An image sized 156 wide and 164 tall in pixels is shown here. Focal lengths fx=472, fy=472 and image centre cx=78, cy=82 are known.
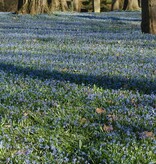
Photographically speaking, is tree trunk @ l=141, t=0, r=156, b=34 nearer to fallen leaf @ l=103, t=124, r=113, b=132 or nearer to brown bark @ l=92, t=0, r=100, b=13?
fallen leaf @ l=103, t=124, r=113, b=132

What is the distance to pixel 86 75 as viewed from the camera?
7.10m

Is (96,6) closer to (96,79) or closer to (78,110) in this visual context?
(96,79)

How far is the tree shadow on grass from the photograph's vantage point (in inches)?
245

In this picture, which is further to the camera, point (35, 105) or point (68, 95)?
point (68, 95)

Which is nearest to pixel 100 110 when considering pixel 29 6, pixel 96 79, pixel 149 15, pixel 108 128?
pixel 108 128

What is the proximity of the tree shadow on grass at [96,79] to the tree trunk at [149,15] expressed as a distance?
29.5ft

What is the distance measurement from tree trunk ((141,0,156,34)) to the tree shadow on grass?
29.5 ft

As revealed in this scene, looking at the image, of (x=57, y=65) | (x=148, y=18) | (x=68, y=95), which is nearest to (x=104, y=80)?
(x=68, y=95)

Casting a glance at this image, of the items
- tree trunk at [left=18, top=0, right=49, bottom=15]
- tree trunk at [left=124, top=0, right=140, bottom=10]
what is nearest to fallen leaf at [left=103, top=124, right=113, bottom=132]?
tree trunk at [left=18, top=0, right=49, bottom=15]

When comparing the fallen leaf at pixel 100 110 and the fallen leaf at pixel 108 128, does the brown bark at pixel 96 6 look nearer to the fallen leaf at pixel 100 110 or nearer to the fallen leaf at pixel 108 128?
the fallen leaf at pixel 100 110

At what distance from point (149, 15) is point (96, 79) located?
972 cm

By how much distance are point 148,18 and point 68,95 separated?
1099 centimetres

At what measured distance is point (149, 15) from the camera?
16031 millimetres

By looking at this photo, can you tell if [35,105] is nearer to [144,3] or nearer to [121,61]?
[121,61]
